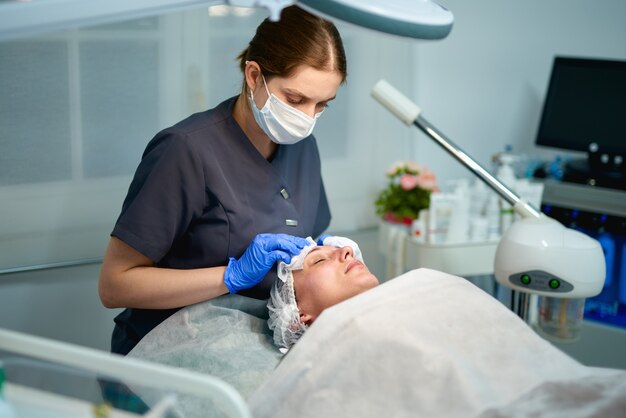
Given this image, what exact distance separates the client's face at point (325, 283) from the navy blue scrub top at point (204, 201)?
0.12m

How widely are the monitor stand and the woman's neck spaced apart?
1.38 meters

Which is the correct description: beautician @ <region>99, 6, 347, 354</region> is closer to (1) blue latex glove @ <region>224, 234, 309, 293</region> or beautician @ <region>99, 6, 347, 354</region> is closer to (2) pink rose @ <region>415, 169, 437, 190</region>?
(1) blue latex glove @ <region>224, 234, 309, 293</region>

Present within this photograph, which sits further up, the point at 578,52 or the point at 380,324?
the point at 578,52

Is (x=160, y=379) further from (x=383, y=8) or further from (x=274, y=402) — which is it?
(x=383, y=8)

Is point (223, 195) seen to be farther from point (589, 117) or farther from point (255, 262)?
point (589, 117)

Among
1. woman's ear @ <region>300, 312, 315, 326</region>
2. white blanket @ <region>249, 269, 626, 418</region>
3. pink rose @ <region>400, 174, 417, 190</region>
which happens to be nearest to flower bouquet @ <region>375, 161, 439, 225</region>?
pink rose @ <region>400, 174, 417, 190</region>

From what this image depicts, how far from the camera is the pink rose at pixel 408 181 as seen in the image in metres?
2.59

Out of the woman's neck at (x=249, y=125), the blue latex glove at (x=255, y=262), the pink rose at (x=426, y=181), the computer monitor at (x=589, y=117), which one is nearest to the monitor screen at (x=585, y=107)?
the computer monitor at (x=589, y=117)

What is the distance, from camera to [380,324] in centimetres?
134

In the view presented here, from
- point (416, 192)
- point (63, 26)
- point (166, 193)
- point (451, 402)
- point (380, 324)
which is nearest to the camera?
point (63, 26)

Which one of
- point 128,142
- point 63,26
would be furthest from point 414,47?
point 63,26

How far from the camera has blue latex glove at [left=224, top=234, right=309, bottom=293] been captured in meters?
1.54

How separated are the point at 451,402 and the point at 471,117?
1.98 meters

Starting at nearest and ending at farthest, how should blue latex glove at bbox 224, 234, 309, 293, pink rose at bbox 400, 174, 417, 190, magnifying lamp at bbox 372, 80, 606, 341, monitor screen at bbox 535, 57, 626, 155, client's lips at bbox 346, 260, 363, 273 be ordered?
blue latex glove at bbox 224, 234, 309, 293 < client's lips at bbox 346, 260, 363, 273 < magnifying lamp at bbox 372, 80, 606, 341 < pink rose at bbox 400, 174, 417, 190 < monitor screen at bbox 535, 57, 626, 155
